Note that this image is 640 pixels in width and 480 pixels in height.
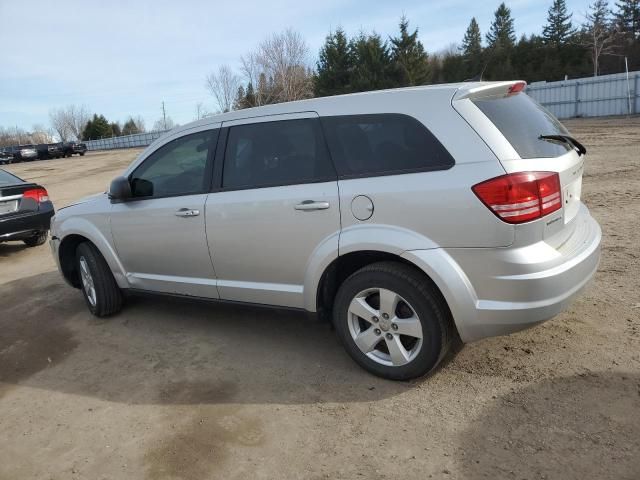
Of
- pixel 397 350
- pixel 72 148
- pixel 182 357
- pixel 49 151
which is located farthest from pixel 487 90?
pixel 49 151

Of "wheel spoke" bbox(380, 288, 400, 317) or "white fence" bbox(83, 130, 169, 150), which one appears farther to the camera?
"white fence" bbox(83, 130, 169, 150)

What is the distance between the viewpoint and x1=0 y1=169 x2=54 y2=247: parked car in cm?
779

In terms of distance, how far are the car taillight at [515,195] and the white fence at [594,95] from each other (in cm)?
2790

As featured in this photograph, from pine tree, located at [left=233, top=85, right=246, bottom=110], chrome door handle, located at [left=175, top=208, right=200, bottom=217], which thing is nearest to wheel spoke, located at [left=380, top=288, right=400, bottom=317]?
chrome door handle, located at [left=175, top=208, right=200, bottom=217]

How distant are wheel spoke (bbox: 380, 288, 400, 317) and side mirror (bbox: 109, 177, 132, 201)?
2.45 meters

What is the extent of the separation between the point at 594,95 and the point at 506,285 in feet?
99.9

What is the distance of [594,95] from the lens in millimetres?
28547

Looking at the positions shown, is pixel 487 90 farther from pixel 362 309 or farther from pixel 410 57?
pixel 410 57

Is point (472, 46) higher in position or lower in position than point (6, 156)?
higher

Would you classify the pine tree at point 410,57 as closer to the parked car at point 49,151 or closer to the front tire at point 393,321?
the parked car at point 49,151

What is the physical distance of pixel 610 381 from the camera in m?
3.08

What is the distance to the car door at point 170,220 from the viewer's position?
13.3 feet

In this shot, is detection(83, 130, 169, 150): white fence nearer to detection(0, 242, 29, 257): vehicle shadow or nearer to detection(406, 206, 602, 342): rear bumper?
detection(0, 242, 29, 257): vehicle shadow

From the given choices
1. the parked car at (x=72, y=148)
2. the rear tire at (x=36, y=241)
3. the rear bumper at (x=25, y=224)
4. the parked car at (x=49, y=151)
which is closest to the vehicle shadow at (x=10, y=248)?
the rear tire at (x=36, y=241)
